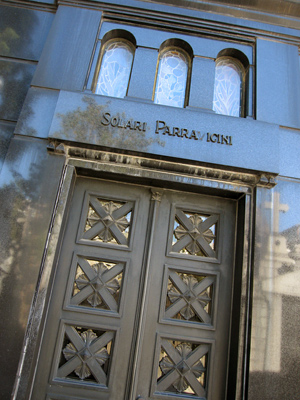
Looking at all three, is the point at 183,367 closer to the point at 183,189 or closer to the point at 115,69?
the point at 183,189

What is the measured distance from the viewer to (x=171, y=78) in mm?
5234

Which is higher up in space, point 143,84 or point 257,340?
point 143,84

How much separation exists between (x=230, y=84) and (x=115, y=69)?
1.89 m

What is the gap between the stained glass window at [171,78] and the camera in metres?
5.10

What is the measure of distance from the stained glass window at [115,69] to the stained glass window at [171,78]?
1.69 feet

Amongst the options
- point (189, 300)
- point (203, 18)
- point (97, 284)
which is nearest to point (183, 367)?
point (189, 300)

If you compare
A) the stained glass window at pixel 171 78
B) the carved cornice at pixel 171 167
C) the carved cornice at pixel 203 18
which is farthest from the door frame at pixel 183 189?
the carved cornice at pixel 203 18

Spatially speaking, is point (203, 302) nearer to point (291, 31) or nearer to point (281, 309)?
point (281, 309)

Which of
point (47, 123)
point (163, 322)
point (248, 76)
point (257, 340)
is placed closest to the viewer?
point (257, 340)

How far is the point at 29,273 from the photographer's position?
3906 mm

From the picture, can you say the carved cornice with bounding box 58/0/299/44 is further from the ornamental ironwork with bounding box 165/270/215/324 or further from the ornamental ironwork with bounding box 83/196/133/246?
the ornamental ironwork with bounding box 165/270/215/324

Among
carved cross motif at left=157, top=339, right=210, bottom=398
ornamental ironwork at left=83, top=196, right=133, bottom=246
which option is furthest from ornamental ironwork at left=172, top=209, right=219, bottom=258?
carved cross motif at left=157, top=339, right=210, bottom=398

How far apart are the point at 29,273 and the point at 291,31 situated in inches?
217

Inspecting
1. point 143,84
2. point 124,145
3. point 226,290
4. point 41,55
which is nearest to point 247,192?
point 226,290
